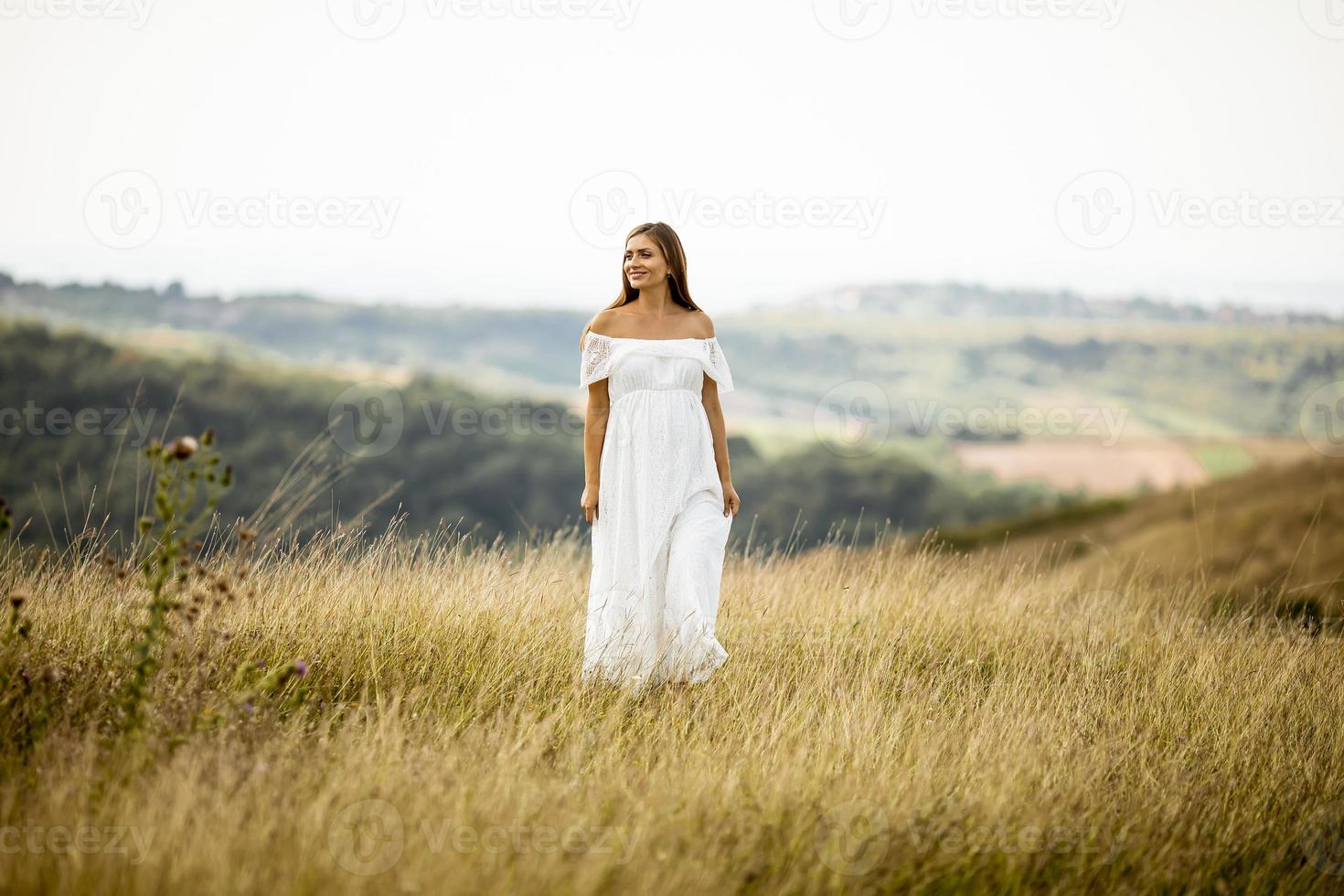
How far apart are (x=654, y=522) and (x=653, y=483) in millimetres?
187

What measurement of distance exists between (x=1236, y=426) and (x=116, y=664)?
9546 centimetres

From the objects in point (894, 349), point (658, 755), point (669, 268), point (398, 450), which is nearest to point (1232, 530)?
point (669, 268)

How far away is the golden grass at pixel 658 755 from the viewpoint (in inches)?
108

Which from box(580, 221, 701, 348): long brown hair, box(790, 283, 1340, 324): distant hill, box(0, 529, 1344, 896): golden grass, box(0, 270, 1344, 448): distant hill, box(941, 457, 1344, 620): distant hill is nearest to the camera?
box(0, 529, 1344, 896): golden grass

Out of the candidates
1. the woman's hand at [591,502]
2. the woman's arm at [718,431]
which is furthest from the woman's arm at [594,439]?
the woman's arm at [718,431]

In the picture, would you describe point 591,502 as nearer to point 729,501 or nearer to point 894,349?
point 729,501

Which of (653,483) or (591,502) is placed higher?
(653,483)

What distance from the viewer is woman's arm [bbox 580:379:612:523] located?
15.9ft

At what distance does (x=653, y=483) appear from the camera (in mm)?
4688

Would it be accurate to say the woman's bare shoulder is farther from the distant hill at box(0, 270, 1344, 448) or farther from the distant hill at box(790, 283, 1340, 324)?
the distant hill at box(790, 283, 1340, 324)

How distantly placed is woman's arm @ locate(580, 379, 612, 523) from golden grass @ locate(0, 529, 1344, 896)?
2.24 ft

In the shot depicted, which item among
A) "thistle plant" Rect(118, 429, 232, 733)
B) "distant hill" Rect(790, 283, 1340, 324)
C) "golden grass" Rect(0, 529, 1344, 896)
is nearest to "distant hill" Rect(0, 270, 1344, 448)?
"distant hill" Rect(790, 283, 1340, 324)

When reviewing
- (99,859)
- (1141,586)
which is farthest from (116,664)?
(1141,586)

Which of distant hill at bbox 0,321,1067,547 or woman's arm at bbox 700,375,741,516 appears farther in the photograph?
distant hill at bbox 0,321,1067,547
